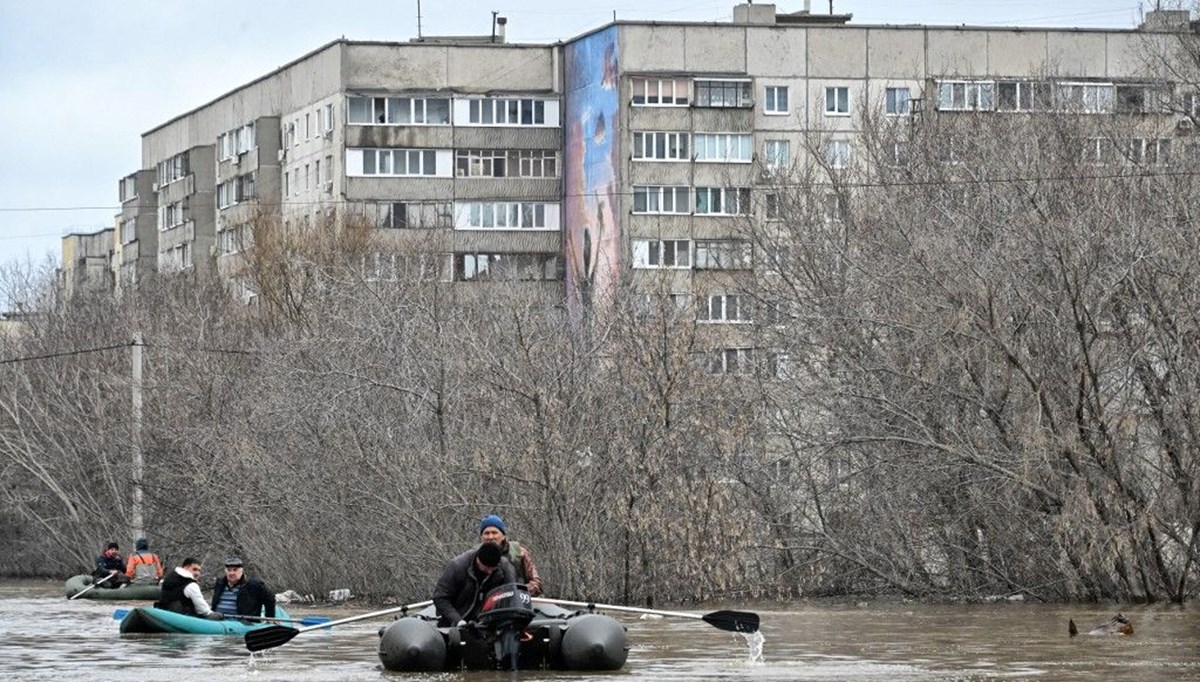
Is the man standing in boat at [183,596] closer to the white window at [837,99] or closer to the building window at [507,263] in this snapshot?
the building window at [507,263]

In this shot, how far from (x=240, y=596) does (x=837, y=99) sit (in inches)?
2110

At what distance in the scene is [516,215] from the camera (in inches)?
3282

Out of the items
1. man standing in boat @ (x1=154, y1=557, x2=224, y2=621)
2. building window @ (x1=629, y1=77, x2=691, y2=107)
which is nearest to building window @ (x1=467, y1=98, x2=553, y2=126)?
building window @ (x1=629, y1=77, x2=691, y2=107)

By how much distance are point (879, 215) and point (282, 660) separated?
60.7ft

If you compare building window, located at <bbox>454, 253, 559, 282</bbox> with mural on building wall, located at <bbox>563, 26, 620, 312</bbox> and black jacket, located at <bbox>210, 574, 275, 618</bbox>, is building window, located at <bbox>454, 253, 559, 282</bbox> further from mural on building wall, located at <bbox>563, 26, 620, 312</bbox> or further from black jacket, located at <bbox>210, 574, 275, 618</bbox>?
black jacket, located at <bbox>210, 574, 275, 618</bbox>

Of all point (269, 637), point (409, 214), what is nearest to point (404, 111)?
point (409, 214)

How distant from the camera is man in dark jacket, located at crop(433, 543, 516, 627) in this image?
22484mm

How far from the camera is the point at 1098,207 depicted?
34.5 meters

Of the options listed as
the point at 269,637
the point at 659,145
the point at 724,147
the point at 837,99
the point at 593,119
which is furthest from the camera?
the point at 837,99

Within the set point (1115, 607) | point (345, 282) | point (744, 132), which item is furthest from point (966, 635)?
point (744, 132)

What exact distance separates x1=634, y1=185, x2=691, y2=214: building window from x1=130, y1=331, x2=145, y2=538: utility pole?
3215cm

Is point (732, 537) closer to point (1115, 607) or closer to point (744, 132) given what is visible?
point (1115, 607)

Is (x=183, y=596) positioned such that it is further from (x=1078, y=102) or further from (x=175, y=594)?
(x=1078, y=102)

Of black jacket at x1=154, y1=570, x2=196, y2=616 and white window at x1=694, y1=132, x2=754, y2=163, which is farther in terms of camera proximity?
white window at x1=694, y1=132, x2=754, y2=163
